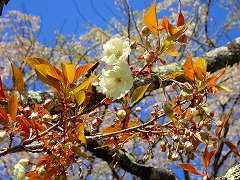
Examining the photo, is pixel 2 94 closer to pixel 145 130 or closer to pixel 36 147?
pixel 36 147

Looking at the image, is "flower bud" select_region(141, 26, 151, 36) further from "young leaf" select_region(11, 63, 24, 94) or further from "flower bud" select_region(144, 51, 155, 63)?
"young leaf" select_region(11, 63, 24, 94)

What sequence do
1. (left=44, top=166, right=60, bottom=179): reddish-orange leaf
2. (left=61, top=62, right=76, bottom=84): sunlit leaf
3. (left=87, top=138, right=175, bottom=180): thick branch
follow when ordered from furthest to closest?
(left=87, top=138, right=175, bottom=180): thick branch → (left=44, top=166, right=60, bottom=179): reddish-orange leaf → (left=61, top=62, right=76, bottom=84): sunlit leaf

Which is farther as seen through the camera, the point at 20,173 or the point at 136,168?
the point at 136,168

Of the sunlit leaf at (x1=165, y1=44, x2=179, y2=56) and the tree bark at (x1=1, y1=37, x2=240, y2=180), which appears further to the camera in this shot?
the tree bark at (x1=1, y1=37, x2=240, y2=180)

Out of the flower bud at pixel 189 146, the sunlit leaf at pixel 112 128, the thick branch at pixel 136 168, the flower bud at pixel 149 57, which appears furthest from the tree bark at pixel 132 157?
the flower bud at pixel 149 57

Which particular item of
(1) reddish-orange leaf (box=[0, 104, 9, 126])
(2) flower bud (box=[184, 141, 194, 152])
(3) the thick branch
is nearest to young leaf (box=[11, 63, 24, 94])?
(1) reddish-orange leaf (box=[0, 104, 9, 126])

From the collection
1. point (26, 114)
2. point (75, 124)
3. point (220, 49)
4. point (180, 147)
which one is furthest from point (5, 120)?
point (220, 49)

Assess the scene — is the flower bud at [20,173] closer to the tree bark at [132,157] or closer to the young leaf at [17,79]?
the young leaf at [17,79]

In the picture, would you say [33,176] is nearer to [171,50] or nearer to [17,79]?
[17,79]

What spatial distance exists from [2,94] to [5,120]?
0.07 meters

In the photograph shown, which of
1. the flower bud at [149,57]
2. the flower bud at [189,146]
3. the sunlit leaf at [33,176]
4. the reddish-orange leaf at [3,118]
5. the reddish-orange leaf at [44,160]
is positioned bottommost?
the sunlit leaf at [33,176]

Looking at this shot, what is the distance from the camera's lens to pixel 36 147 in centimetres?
84

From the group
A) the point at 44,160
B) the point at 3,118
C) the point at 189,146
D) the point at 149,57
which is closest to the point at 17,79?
the point at 3,118

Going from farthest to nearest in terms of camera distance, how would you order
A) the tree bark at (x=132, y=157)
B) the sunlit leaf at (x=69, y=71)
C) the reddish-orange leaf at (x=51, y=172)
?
the tree bark at (x=132, y=157) < the reddish-orange leaf at (x=51, y=172) < the sunlit leaf at (x=69, y=71)
